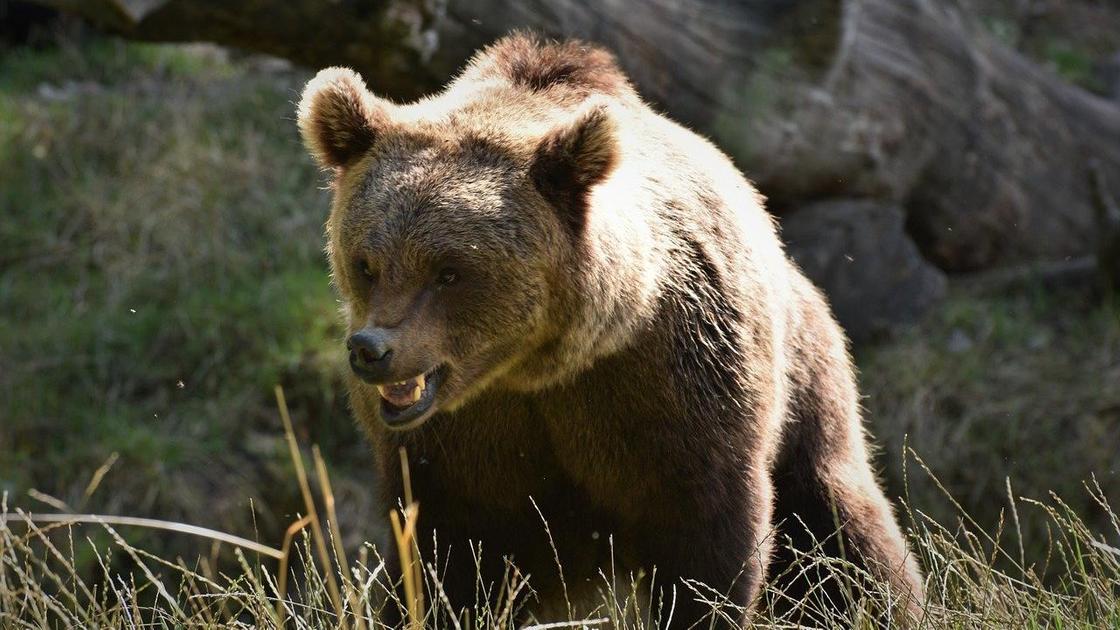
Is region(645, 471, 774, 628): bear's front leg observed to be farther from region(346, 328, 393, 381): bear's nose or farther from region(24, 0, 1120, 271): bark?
region(24, 0, 1120, 271): bark

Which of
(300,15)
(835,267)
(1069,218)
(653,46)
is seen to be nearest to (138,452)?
(300,15)

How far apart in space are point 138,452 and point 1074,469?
5494mm

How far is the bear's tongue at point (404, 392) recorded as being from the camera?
149 inches

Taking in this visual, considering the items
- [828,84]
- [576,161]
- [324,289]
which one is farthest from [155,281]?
[576,161]

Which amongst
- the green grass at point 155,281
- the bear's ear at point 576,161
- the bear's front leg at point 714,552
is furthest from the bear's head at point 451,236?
the green grass at point 155,281

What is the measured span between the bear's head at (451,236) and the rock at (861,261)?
419 centimetres

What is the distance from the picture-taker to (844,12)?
728cm

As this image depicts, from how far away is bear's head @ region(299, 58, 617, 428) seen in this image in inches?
148

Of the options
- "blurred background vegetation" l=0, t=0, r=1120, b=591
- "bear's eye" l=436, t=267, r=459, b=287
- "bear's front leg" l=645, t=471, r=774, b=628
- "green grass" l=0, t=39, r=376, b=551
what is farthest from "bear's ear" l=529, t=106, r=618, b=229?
"green grass" l=0, t=39, r=376, b=551

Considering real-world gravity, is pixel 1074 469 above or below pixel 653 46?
below

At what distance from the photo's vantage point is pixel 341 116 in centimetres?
404

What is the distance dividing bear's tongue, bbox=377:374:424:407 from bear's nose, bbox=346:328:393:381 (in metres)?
0.20

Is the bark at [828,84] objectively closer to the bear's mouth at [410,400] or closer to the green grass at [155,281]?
the green grass at [155,281]

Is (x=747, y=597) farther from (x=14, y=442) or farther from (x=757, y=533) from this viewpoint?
(x=14, y=442)
